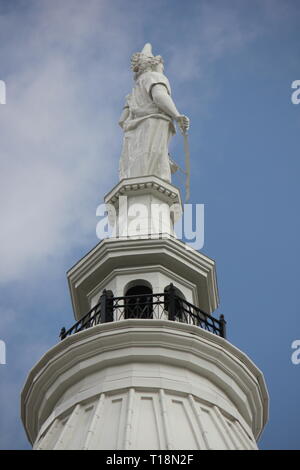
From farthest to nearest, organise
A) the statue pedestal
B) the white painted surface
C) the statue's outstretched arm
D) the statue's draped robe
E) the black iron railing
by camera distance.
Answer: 1. the statue's outstretched arm
2. the statue's draped robe
3. the statue pedestal
4. the black iron railing
5. the white painted surface

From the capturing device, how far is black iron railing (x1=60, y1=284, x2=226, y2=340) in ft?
90.8

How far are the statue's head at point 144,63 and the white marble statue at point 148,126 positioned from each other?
6.7 inches

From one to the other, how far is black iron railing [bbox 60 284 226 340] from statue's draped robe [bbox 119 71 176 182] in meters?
5.60

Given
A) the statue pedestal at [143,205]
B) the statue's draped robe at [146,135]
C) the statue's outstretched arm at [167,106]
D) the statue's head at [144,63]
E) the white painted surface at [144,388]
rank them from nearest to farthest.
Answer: the white painted surface at [144,388]
the statue pedestal at [143,205]
the statue's draped robe at [146,135]
the statue's outstretched arm at [167,106]
the statue's head at [144,63]

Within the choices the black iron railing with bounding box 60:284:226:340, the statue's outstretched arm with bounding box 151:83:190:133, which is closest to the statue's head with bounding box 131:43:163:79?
the statue's outstretched arm with bounding box 151:83:190:133

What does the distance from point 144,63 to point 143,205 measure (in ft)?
21.0

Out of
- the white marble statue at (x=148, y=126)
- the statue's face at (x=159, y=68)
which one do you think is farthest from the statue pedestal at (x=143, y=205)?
the statue's face at (x=159, y=68)

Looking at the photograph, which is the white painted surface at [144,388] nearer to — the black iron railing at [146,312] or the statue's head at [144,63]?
the black iron railing at [146,312]

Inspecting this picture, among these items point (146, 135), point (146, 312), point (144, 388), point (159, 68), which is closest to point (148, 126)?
point (146, 135)

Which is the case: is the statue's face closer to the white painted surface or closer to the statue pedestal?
the statue pedestal

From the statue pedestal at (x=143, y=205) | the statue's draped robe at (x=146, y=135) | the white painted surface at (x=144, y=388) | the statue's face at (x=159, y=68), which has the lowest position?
the white painted surface at (x=144, y=388)

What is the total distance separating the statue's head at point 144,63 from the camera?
3603cm

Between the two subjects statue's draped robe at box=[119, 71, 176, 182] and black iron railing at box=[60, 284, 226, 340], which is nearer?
black iron railing at box=[60, 284, 226, 340]

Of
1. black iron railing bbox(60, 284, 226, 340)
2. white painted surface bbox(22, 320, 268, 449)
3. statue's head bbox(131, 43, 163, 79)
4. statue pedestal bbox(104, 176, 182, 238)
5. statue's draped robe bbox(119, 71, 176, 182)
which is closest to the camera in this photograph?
white painted surface bbox(22, 320, 268, 449)
